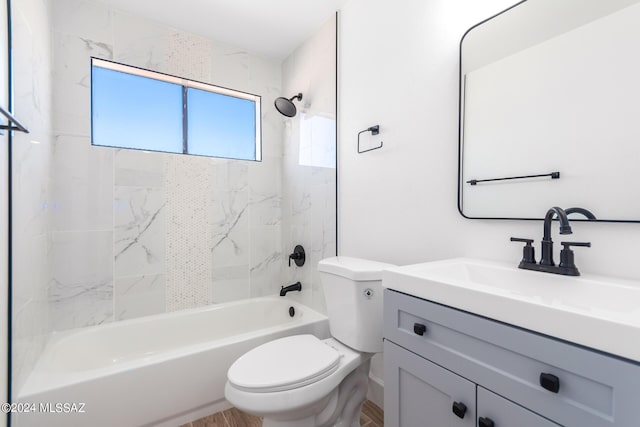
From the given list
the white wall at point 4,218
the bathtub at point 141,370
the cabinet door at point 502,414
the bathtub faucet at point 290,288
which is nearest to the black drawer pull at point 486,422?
the cabinet door at point 502,414

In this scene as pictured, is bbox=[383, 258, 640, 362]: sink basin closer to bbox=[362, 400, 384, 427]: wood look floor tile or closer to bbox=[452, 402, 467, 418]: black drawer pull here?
bbox=[452, 402, 467, 418]: black drawer pull

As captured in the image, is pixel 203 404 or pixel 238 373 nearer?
pixel 238 373

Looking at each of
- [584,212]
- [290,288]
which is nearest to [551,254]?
[584,212]

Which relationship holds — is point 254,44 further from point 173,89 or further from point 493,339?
point 493,339

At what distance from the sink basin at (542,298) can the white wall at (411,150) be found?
0.13 metres

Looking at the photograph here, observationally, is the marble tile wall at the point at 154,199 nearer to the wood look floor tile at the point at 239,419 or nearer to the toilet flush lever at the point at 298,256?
the toilet flush lever at the point at 298,256

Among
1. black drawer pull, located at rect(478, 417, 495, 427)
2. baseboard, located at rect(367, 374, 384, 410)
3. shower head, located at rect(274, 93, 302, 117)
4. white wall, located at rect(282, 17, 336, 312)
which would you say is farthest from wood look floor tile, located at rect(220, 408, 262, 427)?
shower head, located at rect(274, 93, 302, 117)

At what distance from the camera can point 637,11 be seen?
0.83 metres

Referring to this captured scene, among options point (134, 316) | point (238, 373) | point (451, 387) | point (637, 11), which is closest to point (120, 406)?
point (238, 373)

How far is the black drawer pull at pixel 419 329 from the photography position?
894mm

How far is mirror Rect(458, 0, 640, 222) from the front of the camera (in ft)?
2.82

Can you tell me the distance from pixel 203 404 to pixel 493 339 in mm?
1552

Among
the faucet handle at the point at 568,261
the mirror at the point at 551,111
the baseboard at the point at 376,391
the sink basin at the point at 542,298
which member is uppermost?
the mirror at the point at 551,111

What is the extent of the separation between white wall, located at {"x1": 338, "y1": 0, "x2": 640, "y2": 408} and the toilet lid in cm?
59
